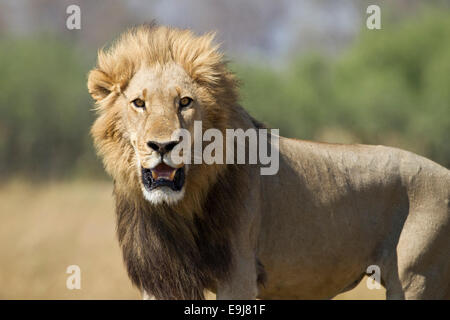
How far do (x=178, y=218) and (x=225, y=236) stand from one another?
12.1 inches

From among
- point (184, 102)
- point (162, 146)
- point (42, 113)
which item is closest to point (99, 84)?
point (184, 102)

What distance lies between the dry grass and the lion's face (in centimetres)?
451

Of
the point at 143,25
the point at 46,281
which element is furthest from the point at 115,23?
the point at 143,25

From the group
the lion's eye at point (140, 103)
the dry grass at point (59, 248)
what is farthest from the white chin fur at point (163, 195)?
the dry grass at point (59, 248)

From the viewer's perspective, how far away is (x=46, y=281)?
10648 mm

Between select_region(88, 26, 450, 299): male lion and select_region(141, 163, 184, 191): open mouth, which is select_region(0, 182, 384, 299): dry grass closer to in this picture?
select_region(88, 26, 450, 299): male lion

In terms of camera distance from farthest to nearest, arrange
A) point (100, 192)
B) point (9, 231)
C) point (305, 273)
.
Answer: point (100, 192)
point (9, 231)
point (305, 273)

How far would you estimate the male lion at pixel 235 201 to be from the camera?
4.39m

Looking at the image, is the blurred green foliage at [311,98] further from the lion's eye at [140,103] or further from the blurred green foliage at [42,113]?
the lion's eye at [140,103]

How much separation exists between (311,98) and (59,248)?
1430 centimetres

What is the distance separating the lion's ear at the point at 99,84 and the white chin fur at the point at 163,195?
72cm

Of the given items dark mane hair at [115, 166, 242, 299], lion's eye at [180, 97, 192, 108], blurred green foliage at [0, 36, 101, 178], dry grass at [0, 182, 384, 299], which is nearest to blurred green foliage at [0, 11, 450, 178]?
blurred green foliage at [0, 36, 101, 178]

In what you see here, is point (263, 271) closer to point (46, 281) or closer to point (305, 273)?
point (305, 273)

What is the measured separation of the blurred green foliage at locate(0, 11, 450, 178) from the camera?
22672mm
